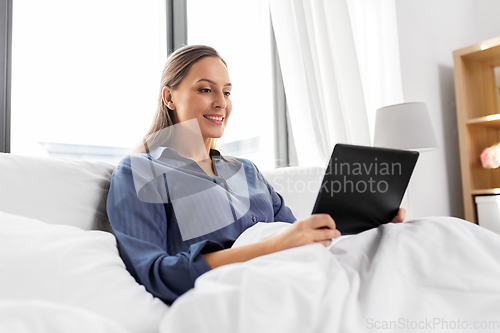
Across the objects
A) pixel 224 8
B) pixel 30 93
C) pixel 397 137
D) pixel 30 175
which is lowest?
→ pixel 30 175

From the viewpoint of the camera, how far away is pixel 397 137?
1.83 m

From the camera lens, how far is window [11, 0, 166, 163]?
1465 mm

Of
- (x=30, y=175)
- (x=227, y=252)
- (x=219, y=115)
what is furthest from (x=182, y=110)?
(x=227, y=252)

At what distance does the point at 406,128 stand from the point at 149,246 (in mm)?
1449

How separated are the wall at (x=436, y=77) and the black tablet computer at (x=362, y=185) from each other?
5.24ft

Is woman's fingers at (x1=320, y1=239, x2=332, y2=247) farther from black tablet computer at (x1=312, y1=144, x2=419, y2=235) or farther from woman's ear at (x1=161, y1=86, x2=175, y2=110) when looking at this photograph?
woman's ear at (x1=161, y1=86, x2=175, y2=110)

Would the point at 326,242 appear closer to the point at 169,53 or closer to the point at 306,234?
the point at 306,234

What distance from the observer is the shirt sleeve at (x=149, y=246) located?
2.35 ft

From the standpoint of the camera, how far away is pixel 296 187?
149 cm

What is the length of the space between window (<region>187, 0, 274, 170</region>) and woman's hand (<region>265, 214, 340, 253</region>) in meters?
1.41

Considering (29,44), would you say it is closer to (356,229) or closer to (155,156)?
(155,156)

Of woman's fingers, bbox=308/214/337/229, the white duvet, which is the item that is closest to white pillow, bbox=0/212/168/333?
the white duvet

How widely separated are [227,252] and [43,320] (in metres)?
0.35

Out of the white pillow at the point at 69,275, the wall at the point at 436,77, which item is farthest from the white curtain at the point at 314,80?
the white pillow at the point at 69,275
